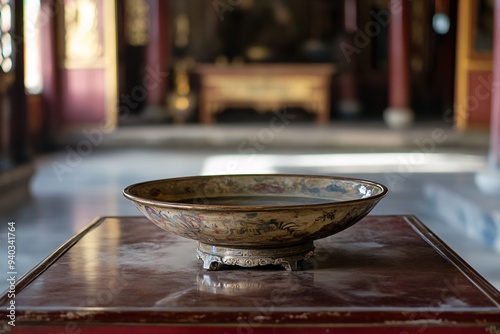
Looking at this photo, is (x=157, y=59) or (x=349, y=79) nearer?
(x=157, y=59)

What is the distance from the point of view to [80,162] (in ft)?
25.9

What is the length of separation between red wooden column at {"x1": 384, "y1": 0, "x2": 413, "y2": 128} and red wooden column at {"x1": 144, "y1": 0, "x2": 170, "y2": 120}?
294 centimetres

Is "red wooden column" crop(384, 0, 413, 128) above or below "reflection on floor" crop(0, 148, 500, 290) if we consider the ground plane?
above

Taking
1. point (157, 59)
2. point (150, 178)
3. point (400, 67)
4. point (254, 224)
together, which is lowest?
point (150, 178)

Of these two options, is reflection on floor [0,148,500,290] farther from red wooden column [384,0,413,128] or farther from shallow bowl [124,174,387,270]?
shallow bowl [124,174,387,270]

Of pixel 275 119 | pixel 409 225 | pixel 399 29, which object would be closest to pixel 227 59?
pixel 275 119

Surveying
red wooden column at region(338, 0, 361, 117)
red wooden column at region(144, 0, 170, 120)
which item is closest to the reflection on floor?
red wooden column at region(144, 0, 170, 120)

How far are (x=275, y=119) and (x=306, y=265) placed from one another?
30.2ft

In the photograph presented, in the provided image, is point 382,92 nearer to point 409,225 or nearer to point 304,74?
point 304,74

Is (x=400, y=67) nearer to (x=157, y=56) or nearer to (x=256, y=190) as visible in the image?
(x=157, y=56)

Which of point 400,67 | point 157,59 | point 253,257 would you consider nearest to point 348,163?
point 400,67

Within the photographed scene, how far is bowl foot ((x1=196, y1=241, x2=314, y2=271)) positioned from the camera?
1616 millimetres

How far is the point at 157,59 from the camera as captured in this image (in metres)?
10.2

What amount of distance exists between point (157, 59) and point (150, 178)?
152 inches
